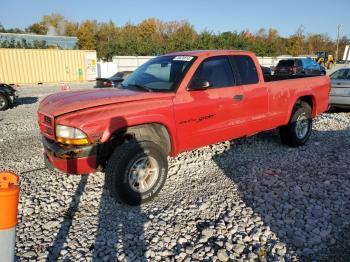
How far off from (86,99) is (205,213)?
2.05 metres

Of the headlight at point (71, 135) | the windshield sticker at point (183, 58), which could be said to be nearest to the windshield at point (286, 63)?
the windshield sticker at point (183, 58)

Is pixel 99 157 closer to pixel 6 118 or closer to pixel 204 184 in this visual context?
pixel 204 184

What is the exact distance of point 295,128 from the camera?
6215 mm

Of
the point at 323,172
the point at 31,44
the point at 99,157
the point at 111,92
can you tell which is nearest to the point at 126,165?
the point at 99,157

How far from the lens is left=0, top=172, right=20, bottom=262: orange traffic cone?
1.77 metres

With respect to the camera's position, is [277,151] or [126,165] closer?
[126,165]

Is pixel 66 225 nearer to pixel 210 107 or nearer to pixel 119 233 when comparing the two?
pixel 119 233

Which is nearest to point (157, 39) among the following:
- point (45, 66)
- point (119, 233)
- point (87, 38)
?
point (87, 38)

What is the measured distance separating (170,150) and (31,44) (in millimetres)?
35281

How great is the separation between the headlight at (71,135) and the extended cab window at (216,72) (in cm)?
Result: 175

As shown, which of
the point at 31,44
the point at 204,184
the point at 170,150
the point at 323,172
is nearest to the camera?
the point at 170,150

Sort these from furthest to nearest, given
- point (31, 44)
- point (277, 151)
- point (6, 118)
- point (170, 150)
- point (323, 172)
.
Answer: point (31, 44), point (6, 118), point (277, 151), point (323, 172), point (170, 150)

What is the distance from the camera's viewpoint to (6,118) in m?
10.4

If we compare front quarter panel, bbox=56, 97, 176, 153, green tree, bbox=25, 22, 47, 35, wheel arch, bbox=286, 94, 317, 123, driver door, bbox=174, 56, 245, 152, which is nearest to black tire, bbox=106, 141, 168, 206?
front quarter panel, bbox=56, 97, 176, 153
